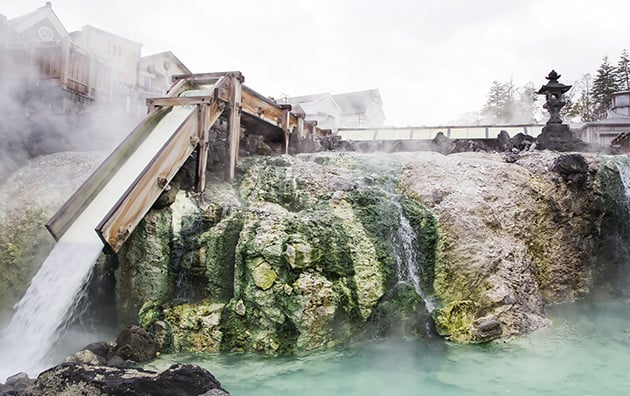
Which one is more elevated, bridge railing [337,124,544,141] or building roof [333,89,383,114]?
building roof [333,89,383,114]

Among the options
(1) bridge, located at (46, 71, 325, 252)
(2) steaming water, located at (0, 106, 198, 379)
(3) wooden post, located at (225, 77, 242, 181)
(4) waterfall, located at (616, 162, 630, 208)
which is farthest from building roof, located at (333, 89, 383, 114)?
(2) steaming water, located at (0, 106, 198, 379)

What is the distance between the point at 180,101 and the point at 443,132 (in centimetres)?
1214

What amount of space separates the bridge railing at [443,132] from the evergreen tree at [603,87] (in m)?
18.6

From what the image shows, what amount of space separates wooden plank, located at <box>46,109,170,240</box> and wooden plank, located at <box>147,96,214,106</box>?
0.53 ft

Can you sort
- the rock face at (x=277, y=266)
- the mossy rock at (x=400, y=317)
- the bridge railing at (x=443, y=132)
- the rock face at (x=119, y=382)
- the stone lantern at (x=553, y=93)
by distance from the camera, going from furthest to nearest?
the bridge railing at (x=443, y=132) → the stone lantern at (x=553, y=93) → the mossy rock at (x=400, y=317) → the rock face at (x=277, y=266) → the rock face at (x=119, y=382)

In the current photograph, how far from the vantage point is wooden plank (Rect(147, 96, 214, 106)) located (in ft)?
20.5

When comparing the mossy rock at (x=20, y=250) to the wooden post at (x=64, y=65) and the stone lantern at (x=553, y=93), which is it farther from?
the stone lantern at (x=553, y=93)

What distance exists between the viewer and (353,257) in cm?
552

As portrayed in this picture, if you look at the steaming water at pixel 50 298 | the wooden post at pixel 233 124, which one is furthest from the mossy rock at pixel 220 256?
the wooden post at pixel 233 124

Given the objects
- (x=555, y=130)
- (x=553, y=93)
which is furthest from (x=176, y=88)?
(x=553, y=93)

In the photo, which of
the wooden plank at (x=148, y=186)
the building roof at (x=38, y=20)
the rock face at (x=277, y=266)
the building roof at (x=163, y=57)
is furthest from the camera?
the building roof at (x=163, y=57)

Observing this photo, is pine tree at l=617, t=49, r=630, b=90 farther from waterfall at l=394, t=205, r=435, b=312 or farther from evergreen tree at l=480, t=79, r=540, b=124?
waterfall at l=394, t=205, r=435, b=312

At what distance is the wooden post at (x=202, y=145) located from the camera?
6.20 metres

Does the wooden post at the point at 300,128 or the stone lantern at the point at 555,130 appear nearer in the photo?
the wooden post at the point at 300,128
